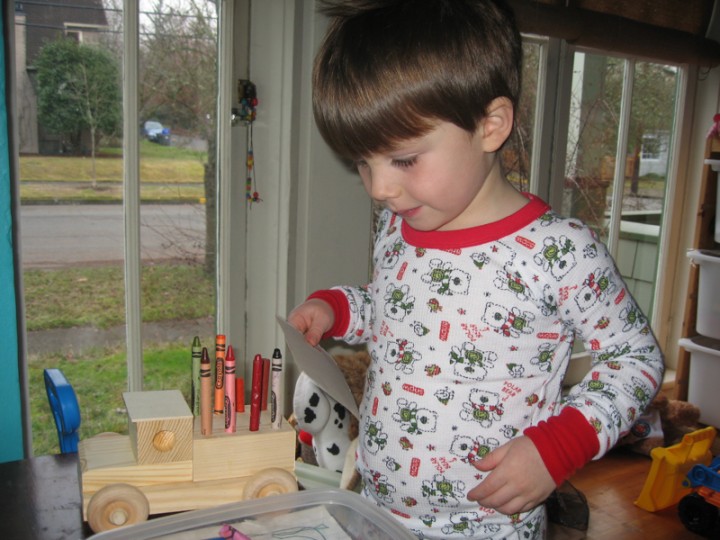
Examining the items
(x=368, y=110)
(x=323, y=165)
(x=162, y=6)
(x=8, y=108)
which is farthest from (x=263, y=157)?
(x=368, y=110)

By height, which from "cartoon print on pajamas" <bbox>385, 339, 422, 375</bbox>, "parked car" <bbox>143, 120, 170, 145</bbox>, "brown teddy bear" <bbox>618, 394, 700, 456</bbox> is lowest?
"brown teddy bear" <bbox>618, 394, 700, 456</bbox>

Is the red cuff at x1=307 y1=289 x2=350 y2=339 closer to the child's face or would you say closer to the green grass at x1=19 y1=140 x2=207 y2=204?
the child's face

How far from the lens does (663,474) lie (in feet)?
5.90

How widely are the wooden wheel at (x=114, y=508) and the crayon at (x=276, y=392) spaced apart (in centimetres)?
15

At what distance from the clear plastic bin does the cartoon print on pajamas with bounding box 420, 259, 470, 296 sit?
0.23 m

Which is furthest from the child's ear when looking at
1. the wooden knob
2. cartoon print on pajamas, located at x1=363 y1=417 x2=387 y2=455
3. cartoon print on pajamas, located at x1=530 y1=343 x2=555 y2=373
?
the wooden knob

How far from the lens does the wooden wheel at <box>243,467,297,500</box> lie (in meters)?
0.70

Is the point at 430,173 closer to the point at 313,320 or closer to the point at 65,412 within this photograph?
the point at 313,320

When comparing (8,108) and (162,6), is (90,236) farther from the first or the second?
(162,6)

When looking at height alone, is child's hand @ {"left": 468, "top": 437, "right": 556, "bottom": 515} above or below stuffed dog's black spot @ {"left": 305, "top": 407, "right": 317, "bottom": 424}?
above

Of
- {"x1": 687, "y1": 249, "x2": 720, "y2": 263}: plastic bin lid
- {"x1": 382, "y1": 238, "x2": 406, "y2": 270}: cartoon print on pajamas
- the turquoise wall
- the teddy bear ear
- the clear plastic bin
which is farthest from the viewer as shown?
{"x1": 687, "y1": 249, "x2": 720, "y2": 263}: plastic bin lid

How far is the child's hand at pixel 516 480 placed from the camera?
1.95ft

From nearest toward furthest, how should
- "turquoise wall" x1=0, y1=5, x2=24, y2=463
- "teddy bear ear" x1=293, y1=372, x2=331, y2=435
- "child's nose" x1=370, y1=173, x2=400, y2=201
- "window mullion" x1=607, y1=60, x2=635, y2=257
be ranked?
1. "child's nose" x1=370, y1=173, x2=400, y2=201
2. "teddy bear ear" x1=293, y1=372, x2=331, y2=435
3. "turquoise wall" x1=0, y1=5, x2=24, y2=463
4. "window mullion" x1=607, y1=60, x2=635, y2=257

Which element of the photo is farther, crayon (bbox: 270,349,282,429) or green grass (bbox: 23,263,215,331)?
green grass (bbox: 23,263,215,331)
